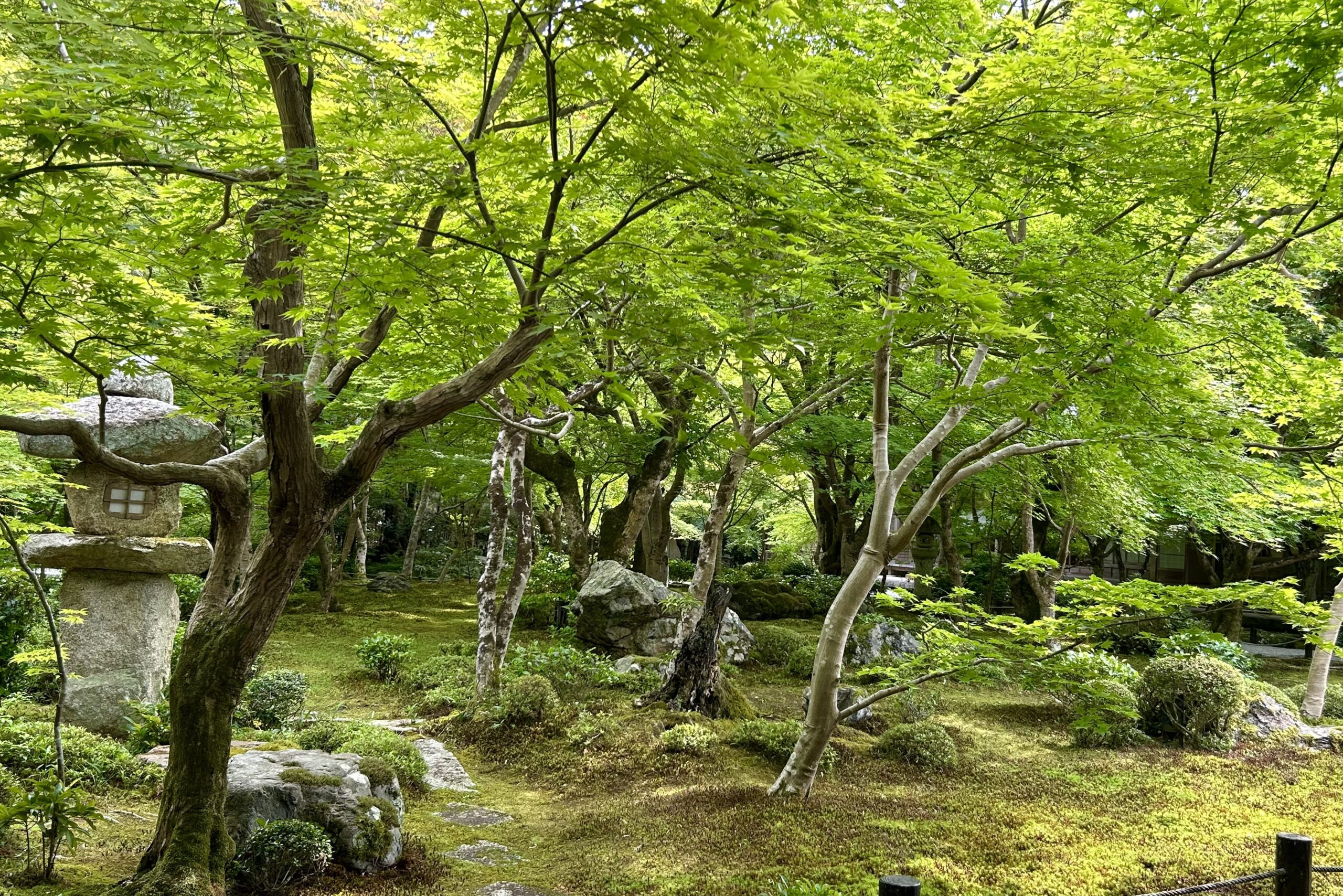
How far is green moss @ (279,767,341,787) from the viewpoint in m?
6.17

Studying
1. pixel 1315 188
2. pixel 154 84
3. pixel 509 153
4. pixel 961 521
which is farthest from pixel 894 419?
pixel 154 84

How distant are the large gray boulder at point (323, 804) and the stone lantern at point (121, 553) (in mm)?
3485

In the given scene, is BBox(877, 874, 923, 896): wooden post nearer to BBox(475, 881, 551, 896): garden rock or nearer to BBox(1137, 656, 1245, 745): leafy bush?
BBox(475, 881, 551, 896): garden rock

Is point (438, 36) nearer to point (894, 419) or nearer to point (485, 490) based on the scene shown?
point (894, 419)

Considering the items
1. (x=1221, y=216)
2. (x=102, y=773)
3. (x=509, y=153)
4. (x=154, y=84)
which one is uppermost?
(x=1221, y=216)

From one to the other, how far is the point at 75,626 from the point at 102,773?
2628 millimetres

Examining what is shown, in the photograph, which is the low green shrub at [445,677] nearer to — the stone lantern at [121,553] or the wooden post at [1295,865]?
the stone lantern at [121,553]

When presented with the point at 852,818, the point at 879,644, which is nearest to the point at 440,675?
the point at 852,818

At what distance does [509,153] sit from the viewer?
4.36 m

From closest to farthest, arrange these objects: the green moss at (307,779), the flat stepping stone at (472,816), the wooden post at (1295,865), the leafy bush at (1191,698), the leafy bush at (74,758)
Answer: the wooden post at (1295,865)
the green moss at (307,779)
the leafy bush at (74,758)
the flat stepping stone at (472,816)
the leafy bush at (1191,698)

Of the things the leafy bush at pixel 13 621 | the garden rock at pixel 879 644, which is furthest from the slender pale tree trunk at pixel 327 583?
the garden rock at pixel 879 644

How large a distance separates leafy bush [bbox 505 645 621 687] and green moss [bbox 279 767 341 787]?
5.04 m

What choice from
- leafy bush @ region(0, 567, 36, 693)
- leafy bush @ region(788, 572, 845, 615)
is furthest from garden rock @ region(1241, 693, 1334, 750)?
leafy bush @ region(0, 567, 36, 693)

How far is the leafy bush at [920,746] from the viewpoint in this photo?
10008mm
